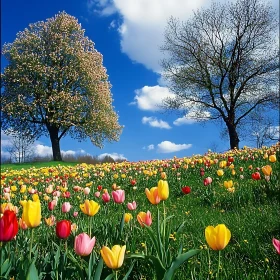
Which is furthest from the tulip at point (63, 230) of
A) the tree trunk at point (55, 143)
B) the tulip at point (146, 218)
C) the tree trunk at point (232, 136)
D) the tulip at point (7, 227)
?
the tree trunk at point (55, 143)

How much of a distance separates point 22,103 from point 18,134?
4.24 meters

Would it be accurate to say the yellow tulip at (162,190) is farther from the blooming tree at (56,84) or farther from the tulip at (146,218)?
the blooming tree at (56,84)

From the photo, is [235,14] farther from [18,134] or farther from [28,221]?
[28,221]

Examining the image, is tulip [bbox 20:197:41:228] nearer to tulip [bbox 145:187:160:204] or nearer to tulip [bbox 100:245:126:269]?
tulip [bbox 100:245:126:269]

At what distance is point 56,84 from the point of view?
3038 centimetres

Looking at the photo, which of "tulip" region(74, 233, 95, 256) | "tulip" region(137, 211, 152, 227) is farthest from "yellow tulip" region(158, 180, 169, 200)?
"tulip" region(74, 233, 95, 256)

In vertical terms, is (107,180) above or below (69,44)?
below

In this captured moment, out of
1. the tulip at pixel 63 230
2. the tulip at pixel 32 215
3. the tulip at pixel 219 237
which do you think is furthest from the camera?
the tulip at pixel 63 230

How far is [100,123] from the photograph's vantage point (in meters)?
31.3

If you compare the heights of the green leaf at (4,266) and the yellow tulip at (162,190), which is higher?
the yellow tulip at (162,190)

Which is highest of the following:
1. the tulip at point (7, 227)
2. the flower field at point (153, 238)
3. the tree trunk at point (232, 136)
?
the tree trunk at point (232, 136)

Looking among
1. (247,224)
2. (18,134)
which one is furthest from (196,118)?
(247,224)

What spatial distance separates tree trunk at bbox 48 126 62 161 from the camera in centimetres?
3108

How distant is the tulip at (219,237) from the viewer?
177 cm
